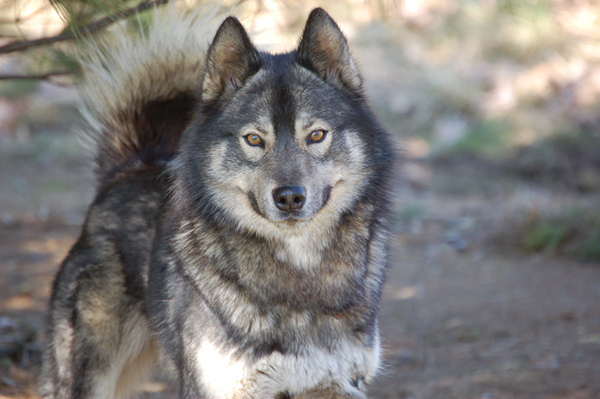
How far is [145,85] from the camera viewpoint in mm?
3219

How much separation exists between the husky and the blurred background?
428mm

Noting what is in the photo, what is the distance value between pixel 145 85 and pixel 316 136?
1152 mm

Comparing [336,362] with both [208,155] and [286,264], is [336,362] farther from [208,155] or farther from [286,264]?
[208,155]

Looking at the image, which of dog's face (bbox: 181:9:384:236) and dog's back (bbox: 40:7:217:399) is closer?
dog's face (bbox: 181:9:384:236)

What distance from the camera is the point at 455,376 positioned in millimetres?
3898

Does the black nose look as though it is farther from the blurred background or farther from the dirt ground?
the dirt ground

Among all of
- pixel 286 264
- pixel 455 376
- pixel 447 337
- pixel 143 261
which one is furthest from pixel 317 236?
pixel 447 337

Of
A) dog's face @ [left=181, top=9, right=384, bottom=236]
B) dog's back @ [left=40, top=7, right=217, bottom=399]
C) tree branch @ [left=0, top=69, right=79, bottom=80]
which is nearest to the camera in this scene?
dog's face @ [left=181, top=9, right=384, bottom=236]

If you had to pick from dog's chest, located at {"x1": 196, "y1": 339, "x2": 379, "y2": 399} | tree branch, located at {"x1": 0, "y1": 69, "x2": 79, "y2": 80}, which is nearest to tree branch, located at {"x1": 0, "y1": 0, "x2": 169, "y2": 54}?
tree branch, located at {"x1": 0, "y1": 69, "x2": 79, "y2": 80}

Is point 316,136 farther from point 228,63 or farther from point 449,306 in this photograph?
point 449,306

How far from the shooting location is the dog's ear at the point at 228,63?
2.61 m

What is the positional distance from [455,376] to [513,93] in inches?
288


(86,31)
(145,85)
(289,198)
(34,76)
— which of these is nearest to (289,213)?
(289,198)

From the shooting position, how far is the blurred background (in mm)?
3783
